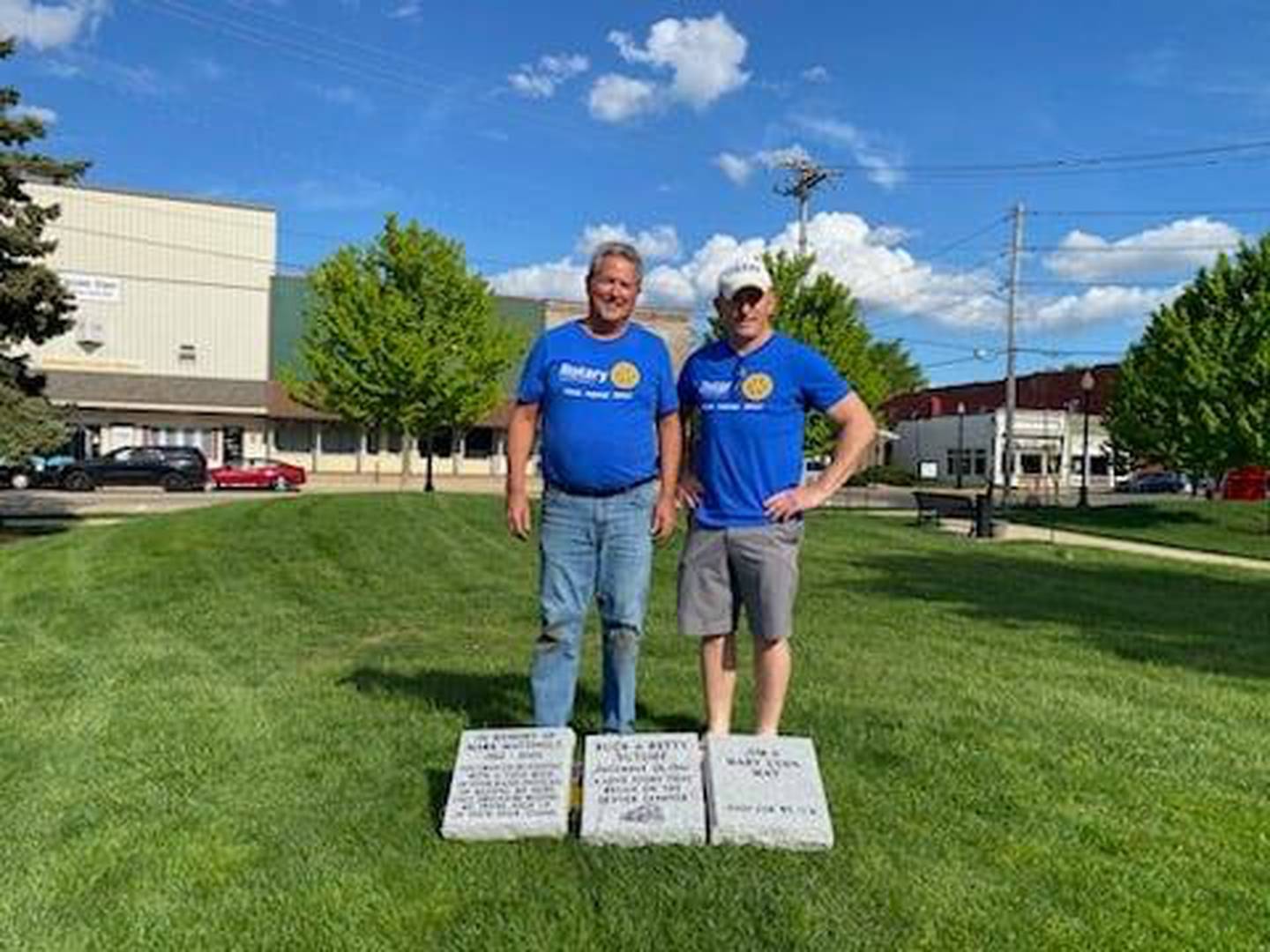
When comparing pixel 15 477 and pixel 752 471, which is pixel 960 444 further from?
pixel 752 471

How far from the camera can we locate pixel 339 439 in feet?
182

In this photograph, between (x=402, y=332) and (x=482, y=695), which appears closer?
(x=482, y=695)

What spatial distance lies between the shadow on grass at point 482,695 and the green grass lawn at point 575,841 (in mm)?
30

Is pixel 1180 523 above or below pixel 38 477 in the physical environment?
above

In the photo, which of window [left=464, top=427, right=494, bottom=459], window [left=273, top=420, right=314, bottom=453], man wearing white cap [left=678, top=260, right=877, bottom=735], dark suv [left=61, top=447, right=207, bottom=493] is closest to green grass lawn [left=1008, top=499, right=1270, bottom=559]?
man wearing white cap [left=678, top=260, right=877, bottom=735]

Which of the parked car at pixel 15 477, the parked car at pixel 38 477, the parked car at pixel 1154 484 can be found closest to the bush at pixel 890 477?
the parked car at pixel 1154 484

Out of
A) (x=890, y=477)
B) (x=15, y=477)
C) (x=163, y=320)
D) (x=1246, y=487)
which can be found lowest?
(x=15, y=477)

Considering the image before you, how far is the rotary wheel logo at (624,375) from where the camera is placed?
4566 mm

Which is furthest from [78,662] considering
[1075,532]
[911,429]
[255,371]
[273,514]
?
[911,429]

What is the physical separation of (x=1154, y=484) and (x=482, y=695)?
6505cm

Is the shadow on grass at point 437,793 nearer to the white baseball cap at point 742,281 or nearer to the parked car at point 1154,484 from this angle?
the white baseball cap at point 742,281

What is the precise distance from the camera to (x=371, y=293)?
118 ft

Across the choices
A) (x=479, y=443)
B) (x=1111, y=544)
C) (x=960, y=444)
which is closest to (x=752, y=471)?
(x=1111, y=544)

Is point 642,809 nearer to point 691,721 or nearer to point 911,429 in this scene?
point 691,721
